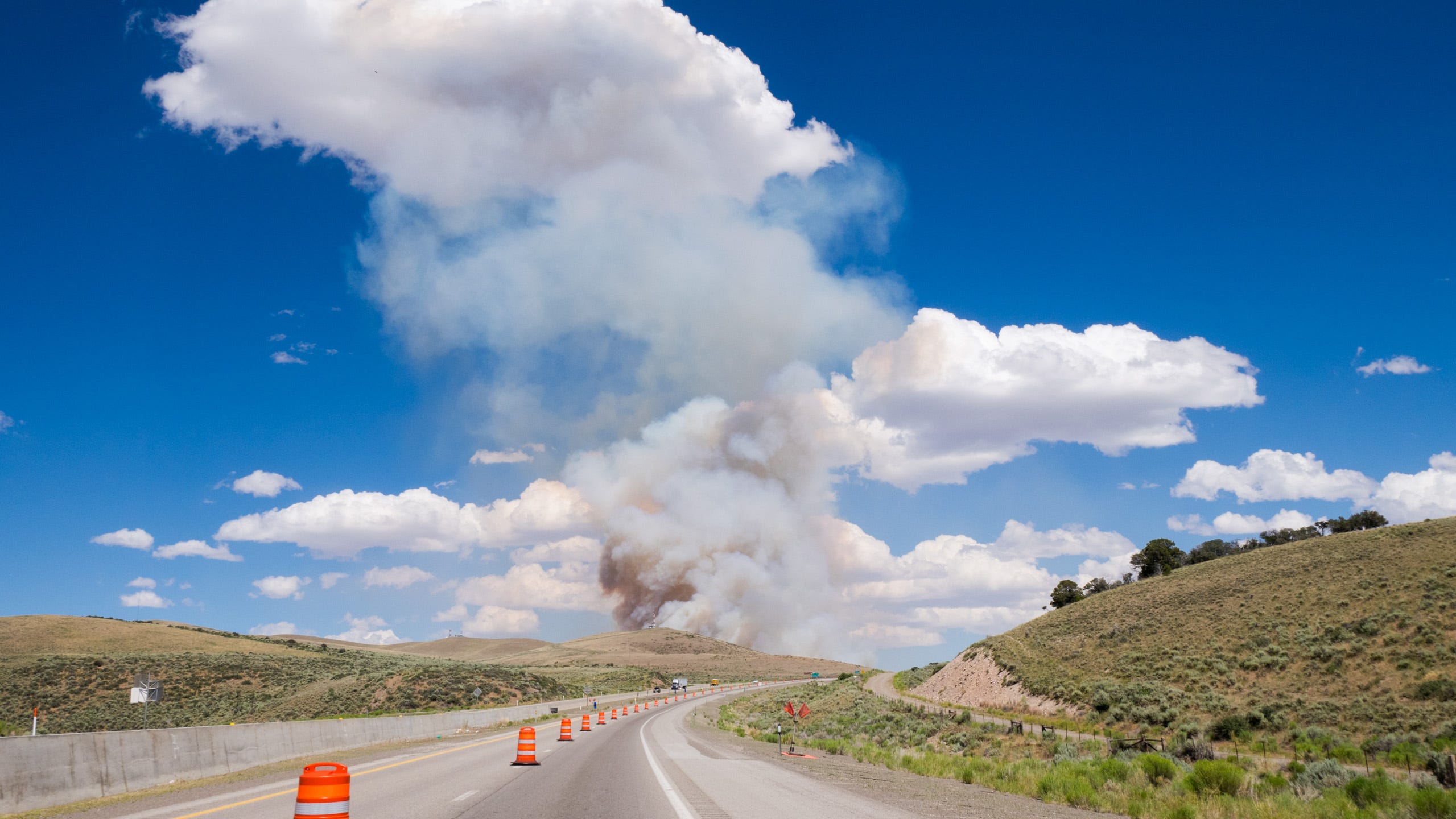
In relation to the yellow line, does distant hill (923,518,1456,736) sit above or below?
below

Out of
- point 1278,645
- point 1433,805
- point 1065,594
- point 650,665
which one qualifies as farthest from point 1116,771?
point 650,665

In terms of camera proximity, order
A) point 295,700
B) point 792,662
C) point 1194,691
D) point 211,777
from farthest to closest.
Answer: point 792,662 → point 295,700 → point 1194,691 → point 211,777

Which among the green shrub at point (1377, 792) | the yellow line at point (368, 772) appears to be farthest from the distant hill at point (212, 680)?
the green shrub at point (1377, 792)

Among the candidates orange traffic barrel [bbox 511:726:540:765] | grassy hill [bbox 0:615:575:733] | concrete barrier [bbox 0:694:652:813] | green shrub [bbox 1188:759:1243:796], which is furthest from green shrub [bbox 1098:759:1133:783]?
grassy hill [bbox 0:615:575:733]

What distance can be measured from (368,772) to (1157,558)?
310 ft

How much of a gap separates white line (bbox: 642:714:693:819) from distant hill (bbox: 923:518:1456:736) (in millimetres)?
24104

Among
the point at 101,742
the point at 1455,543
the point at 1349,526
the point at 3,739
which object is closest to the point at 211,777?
the point at 101,742

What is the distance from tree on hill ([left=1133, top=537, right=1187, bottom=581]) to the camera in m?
92.8

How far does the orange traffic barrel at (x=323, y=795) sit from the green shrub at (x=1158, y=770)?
49.2ft

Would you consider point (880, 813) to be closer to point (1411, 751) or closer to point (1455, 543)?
point (1411, 751)

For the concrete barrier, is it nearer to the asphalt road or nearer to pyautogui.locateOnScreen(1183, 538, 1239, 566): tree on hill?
the asphalt road

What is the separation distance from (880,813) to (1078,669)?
45.5 meters

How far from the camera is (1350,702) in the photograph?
32.1 m

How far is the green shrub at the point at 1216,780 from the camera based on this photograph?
48.8 feet
